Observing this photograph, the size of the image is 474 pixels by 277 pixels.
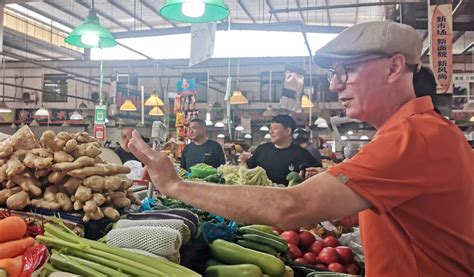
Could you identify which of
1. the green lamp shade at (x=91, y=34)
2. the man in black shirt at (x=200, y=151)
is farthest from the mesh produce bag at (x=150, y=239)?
the man in black shirt at (x=200, y=151)

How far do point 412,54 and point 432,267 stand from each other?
2.46 ft

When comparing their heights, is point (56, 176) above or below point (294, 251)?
above

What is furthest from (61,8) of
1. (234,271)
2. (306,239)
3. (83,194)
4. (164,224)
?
(234,271)

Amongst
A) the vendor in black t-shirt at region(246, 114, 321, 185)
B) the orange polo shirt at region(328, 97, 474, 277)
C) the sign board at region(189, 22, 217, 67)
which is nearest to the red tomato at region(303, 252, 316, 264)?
the orange polo shirt at region(328, 97, 474, 277)

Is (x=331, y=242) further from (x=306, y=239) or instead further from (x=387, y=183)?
(x=387, y=183)

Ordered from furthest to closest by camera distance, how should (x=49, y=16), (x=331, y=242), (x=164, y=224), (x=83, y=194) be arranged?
1. (x=49, y=16)
2. (x=331, y=242)
3. (x=83, y=194)
4. (x=164, y=224)

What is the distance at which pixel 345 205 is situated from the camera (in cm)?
143

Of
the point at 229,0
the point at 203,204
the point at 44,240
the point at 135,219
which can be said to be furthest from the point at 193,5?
the point at 229,0

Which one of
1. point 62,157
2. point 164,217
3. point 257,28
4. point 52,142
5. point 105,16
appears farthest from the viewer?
point 105,16

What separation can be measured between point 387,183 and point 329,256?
2.16 meters

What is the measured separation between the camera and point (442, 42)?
20.4 ft

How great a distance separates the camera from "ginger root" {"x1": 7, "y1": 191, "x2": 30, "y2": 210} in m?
2.54

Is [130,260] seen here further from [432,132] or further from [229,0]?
[229,0]

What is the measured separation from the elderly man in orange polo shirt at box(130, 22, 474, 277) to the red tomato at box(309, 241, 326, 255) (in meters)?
1.88
